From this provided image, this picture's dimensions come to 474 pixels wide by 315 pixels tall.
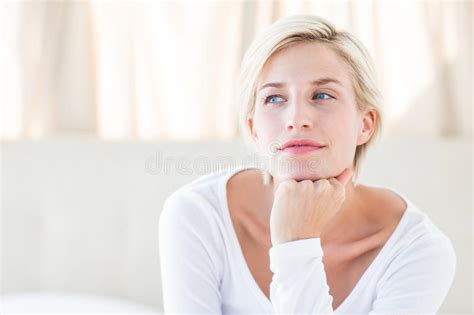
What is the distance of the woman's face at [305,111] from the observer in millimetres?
814

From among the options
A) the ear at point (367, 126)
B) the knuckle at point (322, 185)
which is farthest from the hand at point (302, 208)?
the ear at point (367, 126)

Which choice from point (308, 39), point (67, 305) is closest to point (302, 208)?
point (308, 39)

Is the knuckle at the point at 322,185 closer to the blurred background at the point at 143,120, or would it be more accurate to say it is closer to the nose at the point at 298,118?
the nose at the point at 298,118

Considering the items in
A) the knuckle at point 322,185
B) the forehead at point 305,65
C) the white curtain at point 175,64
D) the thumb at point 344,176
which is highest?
the white curtain at point 175,64

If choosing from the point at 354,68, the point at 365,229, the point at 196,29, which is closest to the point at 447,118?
the point at 196,29

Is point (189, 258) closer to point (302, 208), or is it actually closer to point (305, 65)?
point (302, 208)

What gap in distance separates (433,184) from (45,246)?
1.10 m

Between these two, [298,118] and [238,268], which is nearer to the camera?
[298,118]

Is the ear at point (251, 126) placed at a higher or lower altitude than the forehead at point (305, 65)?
lower

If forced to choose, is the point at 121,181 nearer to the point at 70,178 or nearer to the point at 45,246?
the point at 70,178

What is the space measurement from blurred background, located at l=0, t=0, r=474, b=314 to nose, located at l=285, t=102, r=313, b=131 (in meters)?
0.84

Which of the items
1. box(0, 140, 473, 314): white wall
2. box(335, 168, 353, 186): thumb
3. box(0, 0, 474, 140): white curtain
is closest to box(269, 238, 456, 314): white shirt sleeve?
box(335, 168, 353, 186): thumb

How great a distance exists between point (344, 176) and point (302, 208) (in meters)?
0.10

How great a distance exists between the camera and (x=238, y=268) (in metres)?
0.94
